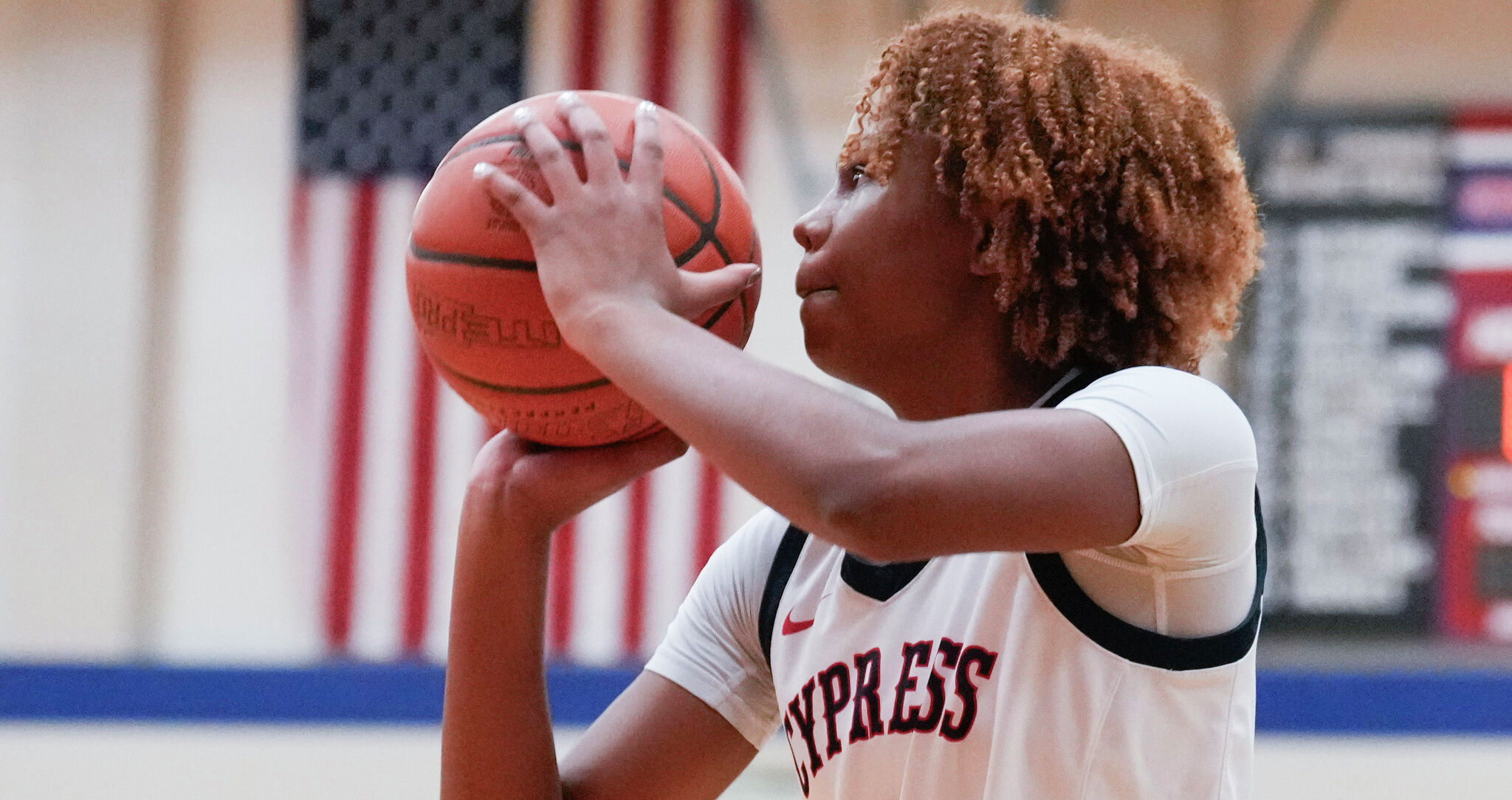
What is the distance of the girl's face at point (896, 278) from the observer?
1164 mm

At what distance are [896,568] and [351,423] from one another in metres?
3.30

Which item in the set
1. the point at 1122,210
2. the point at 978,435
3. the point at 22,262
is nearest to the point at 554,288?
the point at 978,435

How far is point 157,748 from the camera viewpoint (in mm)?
3969

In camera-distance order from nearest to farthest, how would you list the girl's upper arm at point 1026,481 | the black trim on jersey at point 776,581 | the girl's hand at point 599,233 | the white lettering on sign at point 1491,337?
the girl's upper arm at point 1026,481 → the girl's hand at point 599,233 → the black trim on jersey at point 776,581 → the white lettering on sign at point 1491,337

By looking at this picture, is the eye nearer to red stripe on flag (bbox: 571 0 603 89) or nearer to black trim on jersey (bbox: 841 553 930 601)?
black trim on jersey (bbox: 841 553 930 601)

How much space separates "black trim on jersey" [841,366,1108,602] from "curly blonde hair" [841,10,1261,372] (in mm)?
18

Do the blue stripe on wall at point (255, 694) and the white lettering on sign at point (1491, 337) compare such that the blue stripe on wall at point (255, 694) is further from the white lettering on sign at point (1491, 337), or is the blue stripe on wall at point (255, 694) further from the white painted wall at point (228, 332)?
the white lettering on sign at point (1491, 337)

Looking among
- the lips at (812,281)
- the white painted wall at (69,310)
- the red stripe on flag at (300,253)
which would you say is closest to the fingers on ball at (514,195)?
the lips at (812,281)

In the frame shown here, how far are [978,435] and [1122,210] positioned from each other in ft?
1.01

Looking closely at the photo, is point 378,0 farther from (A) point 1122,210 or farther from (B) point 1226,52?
(A) point 1122,210

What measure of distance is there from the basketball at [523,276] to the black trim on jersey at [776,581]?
198 mm

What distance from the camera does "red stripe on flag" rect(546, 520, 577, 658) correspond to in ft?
13.8

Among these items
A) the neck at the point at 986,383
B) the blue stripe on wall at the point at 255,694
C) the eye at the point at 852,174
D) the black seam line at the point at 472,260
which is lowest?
the blue stripe on wall at the point at 255,694

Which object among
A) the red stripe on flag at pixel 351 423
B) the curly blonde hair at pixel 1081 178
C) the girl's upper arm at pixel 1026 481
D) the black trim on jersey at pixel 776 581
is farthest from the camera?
the red stripe on flag at pixel 351 423
